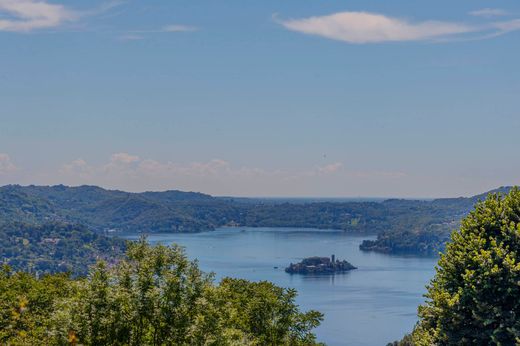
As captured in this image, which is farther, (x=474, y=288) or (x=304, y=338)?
(x=304, y=338)

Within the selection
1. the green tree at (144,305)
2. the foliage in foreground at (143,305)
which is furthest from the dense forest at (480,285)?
the green tree at (144,305)

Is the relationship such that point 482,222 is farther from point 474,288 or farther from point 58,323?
point 58,323

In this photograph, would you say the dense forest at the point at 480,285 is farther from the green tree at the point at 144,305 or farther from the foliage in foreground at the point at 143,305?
the green tree at the point at 144,305

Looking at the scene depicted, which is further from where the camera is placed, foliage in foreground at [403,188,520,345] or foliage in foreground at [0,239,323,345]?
foliage in foreground at [403,188,520,345]

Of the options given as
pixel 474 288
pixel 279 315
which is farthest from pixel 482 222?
pixel 279 315

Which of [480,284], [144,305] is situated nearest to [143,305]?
[144,305]

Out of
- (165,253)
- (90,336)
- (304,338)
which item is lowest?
(304,338)

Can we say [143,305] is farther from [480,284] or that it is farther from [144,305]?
[480,284]

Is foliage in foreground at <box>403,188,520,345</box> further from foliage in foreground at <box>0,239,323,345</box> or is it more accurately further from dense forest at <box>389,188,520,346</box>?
foliage in foreground at <box>0,239,323,345</box>

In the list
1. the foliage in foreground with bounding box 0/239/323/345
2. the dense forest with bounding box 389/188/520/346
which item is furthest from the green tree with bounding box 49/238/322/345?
the dense forest with bounding box 389/188/520/346

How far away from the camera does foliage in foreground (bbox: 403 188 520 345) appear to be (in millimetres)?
23344

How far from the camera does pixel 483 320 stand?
2352cm

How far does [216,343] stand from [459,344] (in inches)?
424

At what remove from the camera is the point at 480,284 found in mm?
24016
